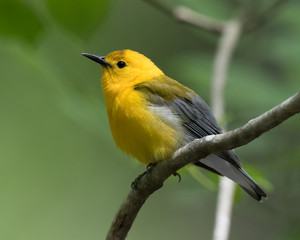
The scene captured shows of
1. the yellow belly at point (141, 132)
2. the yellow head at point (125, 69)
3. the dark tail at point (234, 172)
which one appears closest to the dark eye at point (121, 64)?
the yellow head at point (125, 69)

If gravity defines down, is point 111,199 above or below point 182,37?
below

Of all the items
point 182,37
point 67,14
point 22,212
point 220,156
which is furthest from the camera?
point 182,37

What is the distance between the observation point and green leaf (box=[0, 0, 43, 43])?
3404mm

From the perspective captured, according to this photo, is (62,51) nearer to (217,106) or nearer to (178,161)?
(217,106)

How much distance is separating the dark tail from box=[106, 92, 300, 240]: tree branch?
2.40ft

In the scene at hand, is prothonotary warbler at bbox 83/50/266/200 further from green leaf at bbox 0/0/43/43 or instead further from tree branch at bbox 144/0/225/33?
tree branch at bbox 144/0/225/33

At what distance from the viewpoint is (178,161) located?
300 centimetres

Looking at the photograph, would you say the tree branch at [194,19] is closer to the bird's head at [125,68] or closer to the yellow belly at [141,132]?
the bird's head at [125,68]

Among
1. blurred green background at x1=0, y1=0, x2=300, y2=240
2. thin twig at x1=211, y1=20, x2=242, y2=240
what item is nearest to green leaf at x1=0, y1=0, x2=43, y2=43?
blurred green background at x1=0, y1=0, x2=300, y2=240

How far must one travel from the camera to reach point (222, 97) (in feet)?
16.3

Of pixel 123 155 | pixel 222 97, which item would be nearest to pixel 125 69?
pixel 123 155

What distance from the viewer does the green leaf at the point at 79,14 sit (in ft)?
11.2

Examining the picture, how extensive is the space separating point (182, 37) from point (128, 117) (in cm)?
475

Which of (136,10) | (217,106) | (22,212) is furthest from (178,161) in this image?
(136,10)
